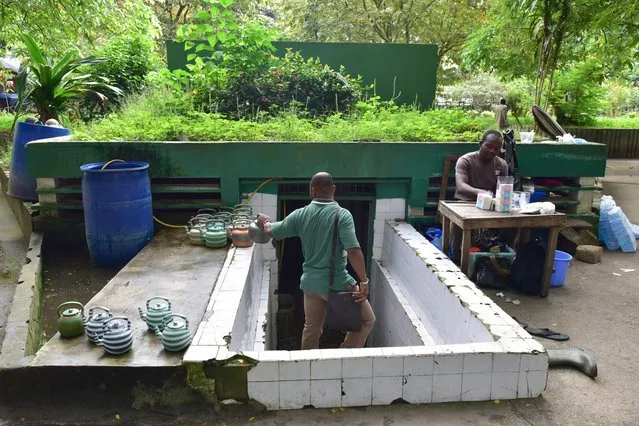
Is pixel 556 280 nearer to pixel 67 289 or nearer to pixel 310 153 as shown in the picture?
pixel 310 153

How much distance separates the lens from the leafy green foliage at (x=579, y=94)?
14.7 meters

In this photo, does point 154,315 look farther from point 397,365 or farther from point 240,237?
point 240,237

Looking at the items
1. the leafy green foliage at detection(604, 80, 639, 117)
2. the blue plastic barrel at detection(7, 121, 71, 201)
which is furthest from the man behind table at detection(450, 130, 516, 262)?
the leafy green foliage at detection(604, 80, 639, 117)

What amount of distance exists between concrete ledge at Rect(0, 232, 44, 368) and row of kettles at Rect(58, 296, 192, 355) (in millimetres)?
312

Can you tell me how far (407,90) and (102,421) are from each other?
10.0m

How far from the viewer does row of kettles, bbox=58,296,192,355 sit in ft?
9.98

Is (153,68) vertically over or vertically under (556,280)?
over

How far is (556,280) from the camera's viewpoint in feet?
17.8

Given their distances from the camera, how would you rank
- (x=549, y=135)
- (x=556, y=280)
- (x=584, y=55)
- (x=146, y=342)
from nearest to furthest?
1. (x=146, y=342)
2. (x=556, y=280)
3. (x=549, y=135)
4. (x=584, y=55)

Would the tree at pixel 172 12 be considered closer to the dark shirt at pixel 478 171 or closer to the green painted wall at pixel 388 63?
the green painted wall at pixel 388 63

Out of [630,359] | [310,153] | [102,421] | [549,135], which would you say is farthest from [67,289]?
[549,135]

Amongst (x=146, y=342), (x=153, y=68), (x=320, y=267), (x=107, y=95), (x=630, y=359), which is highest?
(x=153, y=68)

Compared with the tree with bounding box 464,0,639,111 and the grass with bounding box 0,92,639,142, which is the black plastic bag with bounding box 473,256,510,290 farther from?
the tree with bounding box 464,0,639,111

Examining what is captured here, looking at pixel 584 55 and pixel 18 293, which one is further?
pixel 584 55
